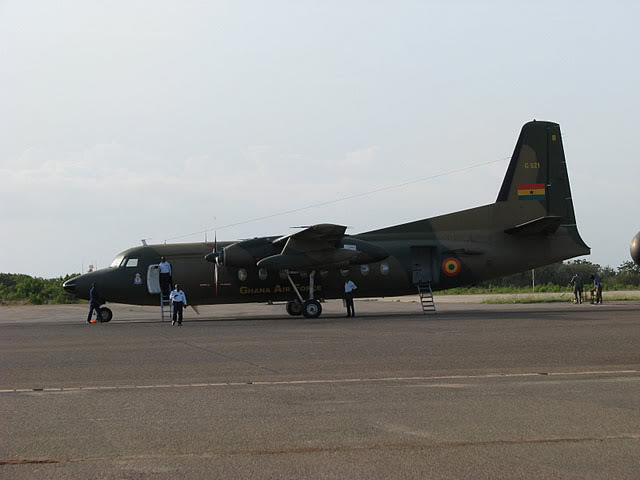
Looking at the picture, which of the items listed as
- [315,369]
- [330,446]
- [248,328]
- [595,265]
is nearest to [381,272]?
[248,328]

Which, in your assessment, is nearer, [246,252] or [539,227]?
[246,252]

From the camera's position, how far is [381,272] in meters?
29.4

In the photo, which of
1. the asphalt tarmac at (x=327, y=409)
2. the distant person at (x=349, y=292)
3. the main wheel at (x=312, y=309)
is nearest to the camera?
the asphalt tarmac at (x=327, y=409)

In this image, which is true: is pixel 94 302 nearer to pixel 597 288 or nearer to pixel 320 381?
pixel 320 381

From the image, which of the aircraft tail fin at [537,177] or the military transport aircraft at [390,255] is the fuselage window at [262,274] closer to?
the military transport aircraft at [390,255]

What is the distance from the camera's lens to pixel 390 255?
29.6m

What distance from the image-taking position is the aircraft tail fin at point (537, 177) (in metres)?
30.4

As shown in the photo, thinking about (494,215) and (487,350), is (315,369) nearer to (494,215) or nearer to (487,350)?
(487,350)

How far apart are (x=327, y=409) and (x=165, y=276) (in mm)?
20514

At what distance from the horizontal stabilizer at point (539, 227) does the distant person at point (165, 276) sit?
12905 millimetres

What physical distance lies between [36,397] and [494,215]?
75.5ft

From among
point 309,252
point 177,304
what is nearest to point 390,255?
point 309,252

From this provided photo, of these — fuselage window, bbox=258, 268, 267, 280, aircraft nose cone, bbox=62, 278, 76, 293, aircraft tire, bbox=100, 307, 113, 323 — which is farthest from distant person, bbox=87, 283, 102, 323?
fuselage window, bbox=258, 268, 267, 280

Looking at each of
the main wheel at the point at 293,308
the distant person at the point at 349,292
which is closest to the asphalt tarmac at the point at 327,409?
the distant person at the point at 349,292
